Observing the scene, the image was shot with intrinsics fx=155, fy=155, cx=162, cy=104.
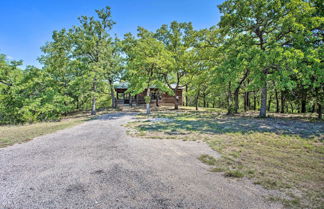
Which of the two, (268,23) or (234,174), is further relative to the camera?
(268,23)

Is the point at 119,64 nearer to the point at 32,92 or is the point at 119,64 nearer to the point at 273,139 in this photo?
the point at 32,92

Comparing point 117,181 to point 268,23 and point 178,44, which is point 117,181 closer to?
point 268,23

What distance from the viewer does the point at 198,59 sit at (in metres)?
18.7

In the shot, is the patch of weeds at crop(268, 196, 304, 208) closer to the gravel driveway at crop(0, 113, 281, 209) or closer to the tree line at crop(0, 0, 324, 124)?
the gravel driveway at crop(0, 113, 281, 209)

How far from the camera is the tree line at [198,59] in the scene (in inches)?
442

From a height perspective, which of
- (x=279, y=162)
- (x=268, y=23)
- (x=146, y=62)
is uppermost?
(x=268, y=23)

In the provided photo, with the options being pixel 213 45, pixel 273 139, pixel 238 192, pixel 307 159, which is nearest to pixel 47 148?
pixel 238 192

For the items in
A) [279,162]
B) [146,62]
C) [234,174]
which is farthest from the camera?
[146,62]

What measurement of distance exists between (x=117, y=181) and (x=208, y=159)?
280 centimetres

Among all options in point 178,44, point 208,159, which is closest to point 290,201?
point 208,159

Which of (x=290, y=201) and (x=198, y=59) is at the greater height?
(x=198, y=59)

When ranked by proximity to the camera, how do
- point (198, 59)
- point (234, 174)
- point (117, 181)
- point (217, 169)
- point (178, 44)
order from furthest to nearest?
point (178, 44) < point (198, 59) < point (217, 169) < point (234, 174) < point (117, 181)

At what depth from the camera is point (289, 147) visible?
5961mm

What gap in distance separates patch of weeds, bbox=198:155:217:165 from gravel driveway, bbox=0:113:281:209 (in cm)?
19
